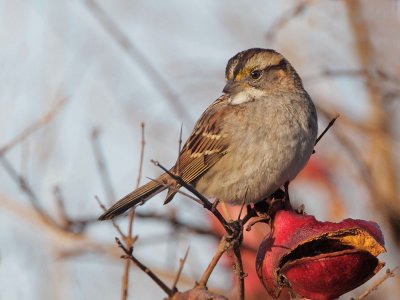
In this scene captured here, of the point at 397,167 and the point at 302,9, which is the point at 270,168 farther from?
the point at 397,167

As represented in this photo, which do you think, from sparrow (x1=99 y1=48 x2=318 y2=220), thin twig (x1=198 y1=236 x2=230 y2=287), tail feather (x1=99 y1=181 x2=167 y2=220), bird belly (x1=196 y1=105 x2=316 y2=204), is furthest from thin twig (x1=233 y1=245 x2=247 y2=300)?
tail feather (x1=99 y1=181 x2=167 y2=220)

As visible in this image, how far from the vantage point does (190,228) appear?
15.9 feet

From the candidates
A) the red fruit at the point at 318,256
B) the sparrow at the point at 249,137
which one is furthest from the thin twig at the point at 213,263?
the sparrow at the point at 249,137

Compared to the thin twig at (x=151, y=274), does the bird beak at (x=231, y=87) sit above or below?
above

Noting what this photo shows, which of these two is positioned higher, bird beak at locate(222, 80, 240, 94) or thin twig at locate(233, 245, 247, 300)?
bird beak at locate(222, 80, 240, 94)

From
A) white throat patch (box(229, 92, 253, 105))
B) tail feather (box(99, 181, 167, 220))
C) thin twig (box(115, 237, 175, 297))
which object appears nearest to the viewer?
thin twig (box(115, 237, 175, 297))

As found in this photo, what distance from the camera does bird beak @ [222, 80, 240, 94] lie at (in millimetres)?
4620

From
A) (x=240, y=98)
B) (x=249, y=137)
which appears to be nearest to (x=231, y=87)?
(x=240, y=98)

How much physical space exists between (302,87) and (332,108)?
95 cm

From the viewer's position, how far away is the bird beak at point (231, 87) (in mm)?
4620

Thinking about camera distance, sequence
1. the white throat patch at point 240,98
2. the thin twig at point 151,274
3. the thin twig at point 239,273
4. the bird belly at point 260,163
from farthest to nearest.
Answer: the white throat patch at point 240,98 → the bird belly at point 260,163 → the thin twig at point 239,273 → the thin twig at point 151,274

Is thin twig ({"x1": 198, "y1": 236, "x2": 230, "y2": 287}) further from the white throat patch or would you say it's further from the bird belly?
the white throat patch

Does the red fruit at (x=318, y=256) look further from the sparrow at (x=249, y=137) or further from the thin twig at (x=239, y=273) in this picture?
the sparrow at (x=249, y=137)

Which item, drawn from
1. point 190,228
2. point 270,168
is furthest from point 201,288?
point 190,228
